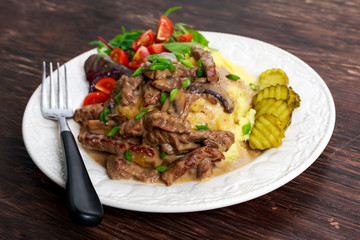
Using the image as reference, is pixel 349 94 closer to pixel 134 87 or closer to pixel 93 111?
pixel 134 87

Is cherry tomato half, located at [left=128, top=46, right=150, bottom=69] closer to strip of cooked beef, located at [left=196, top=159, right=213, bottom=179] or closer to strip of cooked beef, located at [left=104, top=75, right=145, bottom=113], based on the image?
strip of cooked beef, located at [left=104, top=75, right=145, bottom=113]

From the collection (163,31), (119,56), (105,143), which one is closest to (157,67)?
(105,143)

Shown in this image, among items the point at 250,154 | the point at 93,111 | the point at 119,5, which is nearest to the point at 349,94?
the point at 250,154

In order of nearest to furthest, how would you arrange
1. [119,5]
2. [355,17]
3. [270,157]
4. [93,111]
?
[270,157] < [93,111] < [355,17] < [119,5]

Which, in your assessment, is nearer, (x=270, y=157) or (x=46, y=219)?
(x=46, y=219)

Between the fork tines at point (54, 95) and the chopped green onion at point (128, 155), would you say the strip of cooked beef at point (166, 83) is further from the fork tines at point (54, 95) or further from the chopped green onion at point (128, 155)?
the fork tines at point (54, 95)

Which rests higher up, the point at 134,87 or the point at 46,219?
the point at 134,87
